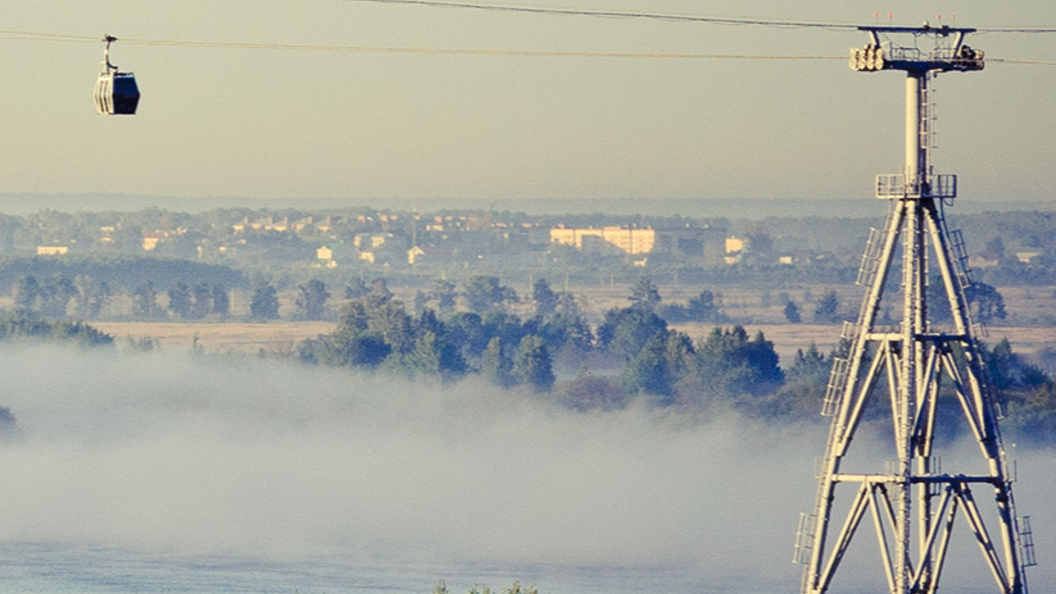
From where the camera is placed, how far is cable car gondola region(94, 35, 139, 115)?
36.8 m

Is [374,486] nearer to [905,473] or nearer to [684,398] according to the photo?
[684,398]

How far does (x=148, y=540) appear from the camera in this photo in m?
143

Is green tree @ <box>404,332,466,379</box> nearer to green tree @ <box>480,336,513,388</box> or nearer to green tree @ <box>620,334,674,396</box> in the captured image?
green tree @ <box>480,336,513,388</box>

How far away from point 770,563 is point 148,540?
42269mm

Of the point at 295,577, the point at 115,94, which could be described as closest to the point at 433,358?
the point at 295,577

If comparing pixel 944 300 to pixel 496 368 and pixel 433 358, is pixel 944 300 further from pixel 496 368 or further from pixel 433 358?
pixel 433 358

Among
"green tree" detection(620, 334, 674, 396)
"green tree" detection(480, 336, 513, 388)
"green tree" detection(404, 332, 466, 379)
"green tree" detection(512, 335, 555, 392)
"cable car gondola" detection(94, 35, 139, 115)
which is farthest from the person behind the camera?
"green tree" detection(480, 336, 513, 388)

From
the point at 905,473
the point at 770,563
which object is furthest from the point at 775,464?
the point at 905,473

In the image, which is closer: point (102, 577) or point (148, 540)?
point (102, 577)

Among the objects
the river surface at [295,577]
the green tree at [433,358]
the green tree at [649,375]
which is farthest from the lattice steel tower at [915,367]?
the green tree at [433,358]

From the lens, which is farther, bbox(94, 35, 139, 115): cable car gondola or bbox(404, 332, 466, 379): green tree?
bbox(404, 332, 466, 379): green tree

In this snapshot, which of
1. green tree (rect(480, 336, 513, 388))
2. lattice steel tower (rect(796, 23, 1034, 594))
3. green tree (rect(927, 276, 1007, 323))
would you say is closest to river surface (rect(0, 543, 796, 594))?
green tree (rect(927, 276, 1007, 323))

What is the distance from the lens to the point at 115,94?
121 feet

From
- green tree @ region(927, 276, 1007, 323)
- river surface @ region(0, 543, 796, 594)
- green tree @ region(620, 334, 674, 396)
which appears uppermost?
green tree @ region(927, 276, 1007, 323)
